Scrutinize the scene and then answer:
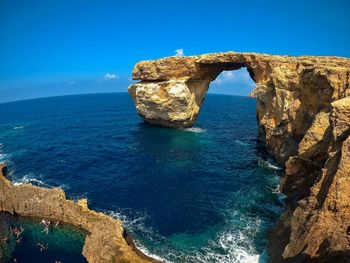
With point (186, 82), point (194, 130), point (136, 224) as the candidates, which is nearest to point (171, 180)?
point (136, 224)

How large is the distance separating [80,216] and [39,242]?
182 inches

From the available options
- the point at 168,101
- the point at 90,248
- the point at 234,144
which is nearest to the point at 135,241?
the point at 90,248

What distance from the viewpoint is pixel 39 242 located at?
100ft

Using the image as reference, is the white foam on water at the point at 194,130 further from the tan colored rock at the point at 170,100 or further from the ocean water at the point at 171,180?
the tan colored rock at the point at 170,100

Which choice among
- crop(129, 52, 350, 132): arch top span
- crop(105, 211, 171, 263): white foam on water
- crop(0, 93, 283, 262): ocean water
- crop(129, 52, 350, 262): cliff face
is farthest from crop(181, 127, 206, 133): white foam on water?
crop(105, 211, 171, 263): white foam on water

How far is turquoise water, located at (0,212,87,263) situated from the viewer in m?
28.4

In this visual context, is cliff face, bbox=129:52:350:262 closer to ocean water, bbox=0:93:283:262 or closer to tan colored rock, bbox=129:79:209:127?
tan colored rock, bbox=129:79:209:127

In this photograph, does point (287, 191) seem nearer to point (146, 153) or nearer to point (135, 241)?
point (135, 241)

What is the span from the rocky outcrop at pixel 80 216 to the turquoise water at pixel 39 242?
105cm

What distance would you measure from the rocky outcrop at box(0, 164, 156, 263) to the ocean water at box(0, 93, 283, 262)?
2.97 metres

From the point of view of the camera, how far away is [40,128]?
3479 inches

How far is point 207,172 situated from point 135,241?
791 inches

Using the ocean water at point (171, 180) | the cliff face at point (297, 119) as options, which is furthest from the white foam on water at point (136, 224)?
the cliff face at point (297, 119)

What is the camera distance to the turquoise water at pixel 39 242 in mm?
28359
